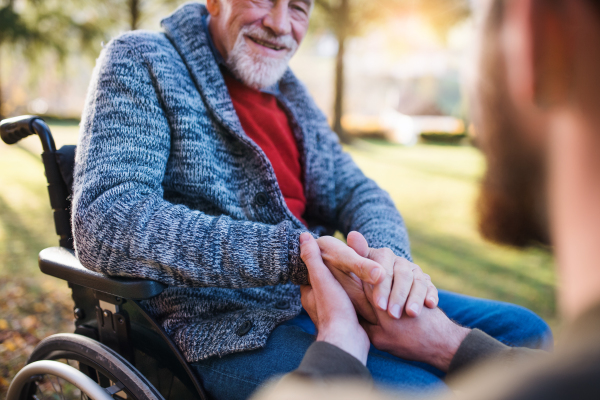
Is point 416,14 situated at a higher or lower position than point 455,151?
higher

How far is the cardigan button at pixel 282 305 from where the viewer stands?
53.1 inches

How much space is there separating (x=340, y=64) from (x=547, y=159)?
11.2m

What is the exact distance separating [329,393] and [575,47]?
0.61 metres

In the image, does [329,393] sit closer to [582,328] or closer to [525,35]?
[582,328]

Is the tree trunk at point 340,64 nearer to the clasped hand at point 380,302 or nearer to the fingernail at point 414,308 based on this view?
the clasped hand at point 380,302

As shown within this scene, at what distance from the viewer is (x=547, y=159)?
0.53 meters

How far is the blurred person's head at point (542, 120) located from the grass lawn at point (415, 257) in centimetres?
6

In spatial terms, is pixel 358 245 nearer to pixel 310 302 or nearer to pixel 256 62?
pixel 310 302

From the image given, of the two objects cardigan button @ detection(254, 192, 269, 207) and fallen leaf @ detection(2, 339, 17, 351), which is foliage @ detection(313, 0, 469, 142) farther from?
cardigan button @ detection(254, 192, 269, 207)

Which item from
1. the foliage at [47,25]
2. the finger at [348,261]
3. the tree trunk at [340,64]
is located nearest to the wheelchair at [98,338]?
the finger at [348,261]

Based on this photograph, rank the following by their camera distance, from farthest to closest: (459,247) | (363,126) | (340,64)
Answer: (363,126) → (340,64) → (459,247)

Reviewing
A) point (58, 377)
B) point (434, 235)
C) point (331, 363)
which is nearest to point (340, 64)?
point (434, 235)

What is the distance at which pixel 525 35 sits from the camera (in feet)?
1.63

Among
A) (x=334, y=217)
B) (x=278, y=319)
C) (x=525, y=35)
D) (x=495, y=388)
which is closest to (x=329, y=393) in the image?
(x=495, y=388)
